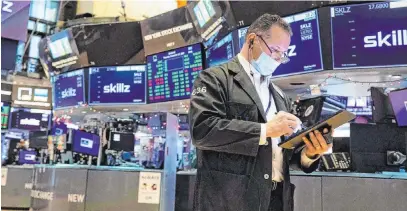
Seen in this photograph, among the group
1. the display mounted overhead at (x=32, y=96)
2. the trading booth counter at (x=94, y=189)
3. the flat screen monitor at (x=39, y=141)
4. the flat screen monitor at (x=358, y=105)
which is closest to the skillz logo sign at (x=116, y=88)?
the trading booth counter at (x=94, y=189)

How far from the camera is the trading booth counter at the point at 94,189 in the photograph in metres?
6.07

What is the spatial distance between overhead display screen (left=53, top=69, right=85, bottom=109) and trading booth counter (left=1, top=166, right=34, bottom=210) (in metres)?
2.48

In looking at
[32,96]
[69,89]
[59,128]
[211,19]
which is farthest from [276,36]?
[59,128]

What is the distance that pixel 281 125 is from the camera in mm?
1698

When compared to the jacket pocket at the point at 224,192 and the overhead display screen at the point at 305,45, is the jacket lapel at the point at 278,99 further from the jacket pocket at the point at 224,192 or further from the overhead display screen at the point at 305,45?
the overhead display screen at the point at 305,45

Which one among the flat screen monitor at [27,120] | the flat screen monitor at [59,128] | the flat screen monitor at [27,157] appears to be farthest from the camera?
the flat screen monitor at [27,157]

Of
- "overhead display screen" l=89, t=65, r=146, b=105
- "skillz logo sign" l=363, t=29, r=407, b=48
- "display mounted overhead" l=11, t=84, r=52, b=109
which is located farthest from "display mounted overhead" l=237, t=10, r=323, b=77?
"display mounted overhead" l=11, t=84, r=52, b=109

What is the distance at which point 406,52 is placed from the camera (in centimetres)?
439

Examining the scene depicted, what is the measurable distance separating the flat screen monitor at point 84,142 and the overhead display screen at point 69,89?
578mm

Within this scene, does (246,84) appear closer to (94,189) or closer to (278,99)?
(278,99)

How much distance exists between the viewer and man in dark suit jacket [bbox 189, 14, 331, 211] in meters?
1.74

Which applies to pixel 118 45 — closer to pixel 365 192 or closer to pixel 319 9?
pixel 319 9

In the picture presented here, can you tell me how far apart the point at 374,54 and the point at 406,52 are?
0.96 ft

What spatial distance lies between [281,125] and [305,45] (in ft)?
10.9
